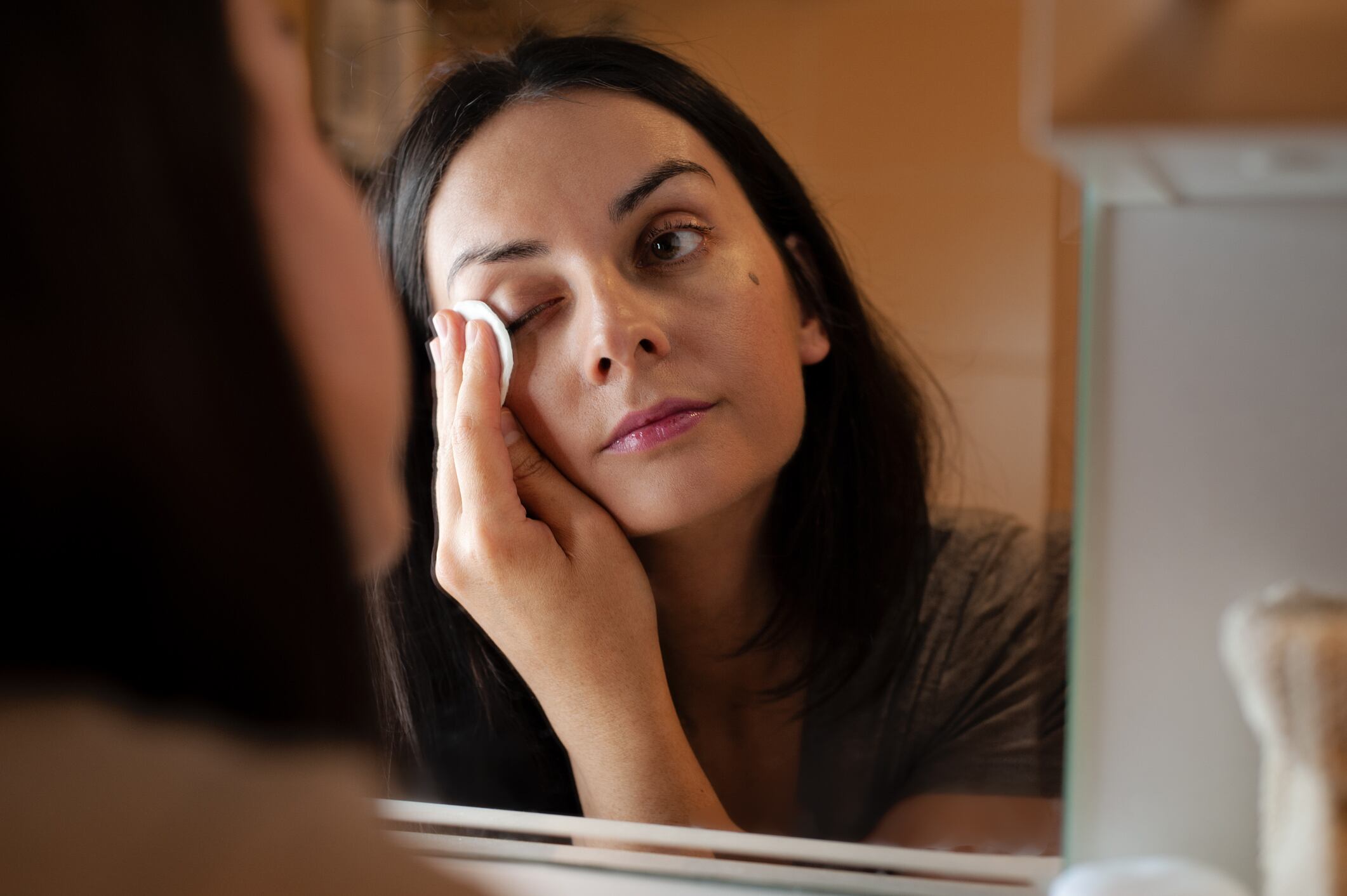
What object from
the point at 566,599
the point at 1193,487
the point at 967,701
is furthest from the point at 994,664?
the point at 566,599

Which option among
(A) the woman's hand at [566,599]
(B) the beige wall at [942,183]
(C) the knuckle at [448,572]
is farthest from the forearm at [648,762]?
(B) the beige wall at [942,183]

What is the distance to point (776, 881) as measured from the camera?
647 mm

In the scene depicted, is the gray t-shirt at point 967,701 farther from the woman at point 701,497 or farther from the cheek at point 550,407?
the cheek at point 550,407

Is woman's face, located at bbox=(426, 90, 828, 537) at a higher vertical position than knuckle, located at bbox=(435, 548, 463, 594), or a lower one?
higher

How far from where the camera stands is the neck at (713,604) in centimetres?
65

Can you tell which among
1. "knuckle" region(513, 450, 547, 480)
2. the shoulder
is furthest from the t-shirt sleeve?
"knuckle" region(513, 450, 547, 480)

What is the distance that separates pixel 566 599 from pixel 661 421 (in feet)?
0.38

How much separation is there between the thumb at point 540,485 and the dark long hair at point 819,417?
116 mm

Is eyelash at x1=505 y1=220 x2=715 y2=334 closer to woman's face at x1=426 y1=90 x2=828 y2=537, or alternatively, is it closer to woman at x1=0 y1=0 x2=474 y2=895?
woman's face at x1=426 y1=90 x2=828 y2=537

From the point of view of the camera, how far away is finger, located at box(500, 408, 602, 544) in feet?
2.19

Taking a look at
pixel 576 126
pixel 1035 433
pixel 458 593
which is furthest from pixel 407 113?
pixel 1035 433

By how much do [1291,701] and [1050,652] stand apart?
12 cm

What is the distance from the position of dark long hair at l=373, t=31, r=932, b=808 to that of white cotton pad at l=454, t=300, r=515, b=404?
2.5 inches

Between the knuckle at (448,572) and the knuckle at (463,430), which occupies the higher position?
the knuckle at (463,430)
